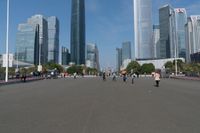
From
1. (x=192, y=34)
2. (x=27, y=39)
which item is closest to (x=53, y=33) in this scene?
A: (x=27, y=39)

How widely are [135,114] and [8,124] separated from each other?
14.1ft

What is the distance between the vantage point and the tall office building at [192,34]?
133075mm

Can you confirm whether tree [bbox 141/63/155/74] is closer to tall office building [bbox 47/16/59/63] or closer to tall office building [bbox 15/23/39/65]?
tall office building [bbox 47/16/59/63]

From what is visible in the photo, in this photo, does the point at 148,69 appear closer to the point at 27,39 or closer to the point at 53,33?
the point at 53,33

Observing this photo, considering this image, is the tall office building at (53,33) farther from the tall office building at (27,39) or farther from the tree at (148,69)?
the tree at (148,69)

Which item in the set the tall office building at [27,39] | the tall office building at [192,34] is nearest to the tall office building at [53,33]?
the tall office building at [27,39]

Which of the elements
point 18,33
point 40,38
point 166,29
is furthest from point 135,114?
point 166,29

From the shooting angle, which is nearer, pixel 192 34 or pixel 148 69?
pixel 192 34

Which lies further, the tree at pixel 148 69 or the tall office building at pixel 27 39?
the tree at pixel 148 69

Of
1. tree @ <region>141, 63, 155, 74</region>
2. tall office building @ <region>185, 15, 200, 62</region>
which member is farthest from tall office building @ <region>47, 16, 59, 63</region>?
tall office building @ <region>185, 15, 200, 62</region>

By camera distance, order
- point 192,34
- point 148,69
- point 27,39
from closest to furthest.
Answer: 1. point 27,39
2. point 192,34
3. point 148,69

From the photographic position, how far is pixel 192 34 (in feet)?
455

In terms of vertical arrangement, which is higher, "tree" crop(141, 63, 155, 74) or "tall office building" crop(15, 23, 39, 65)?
"tall office building" crop(15, 23, 39, 65)

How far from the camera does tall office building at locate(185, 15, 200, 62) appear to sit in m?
133
